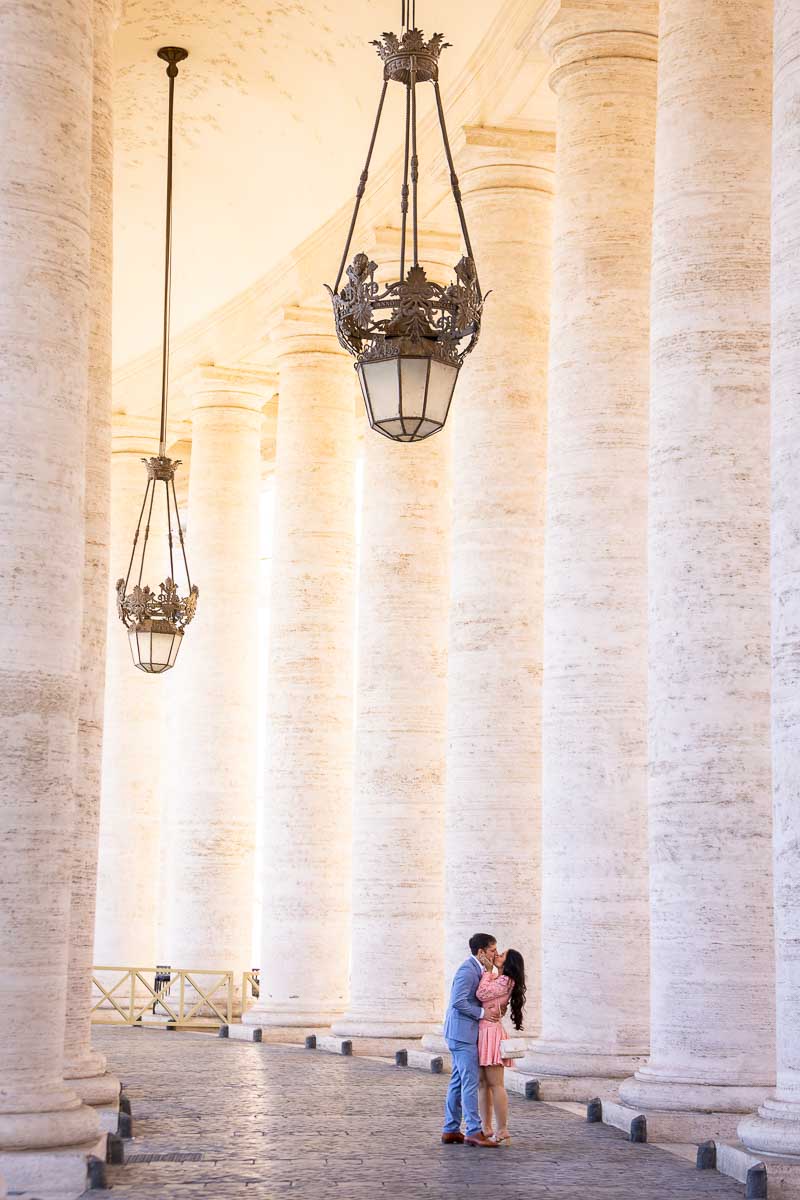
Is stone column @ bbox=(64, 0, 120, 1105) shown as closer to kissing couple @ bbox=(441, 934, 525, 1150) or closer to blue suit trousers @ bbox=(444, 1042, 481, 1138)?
blue suit trousers @ bbox=(444, 1042, 481, 1138)

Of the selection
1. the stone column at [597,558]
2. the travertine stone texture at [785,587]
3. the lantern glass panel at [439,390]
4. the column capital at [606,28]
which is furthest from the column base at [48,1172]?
the column capital at [606,28]

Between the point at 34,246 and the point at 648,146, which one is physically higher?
the point at 648,146

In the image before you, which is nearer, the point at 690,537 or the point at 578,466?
the point at 690,537

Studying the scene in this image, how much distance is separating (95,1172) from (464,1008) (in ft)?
34.8

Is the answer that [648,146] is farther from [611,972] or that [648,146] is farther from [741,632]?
[611,972]

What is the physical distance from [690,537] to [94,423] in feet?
41.6

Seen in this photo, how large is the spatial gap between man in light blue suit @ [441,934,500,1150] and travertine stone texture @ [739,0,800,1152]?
7.48 metres

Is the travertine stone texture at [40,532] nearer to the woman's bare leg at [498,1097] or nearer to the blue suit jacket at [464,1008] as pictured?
the blue suit jacket at [464,1008]

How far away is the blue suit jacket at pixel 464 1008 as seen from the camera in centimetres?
3612

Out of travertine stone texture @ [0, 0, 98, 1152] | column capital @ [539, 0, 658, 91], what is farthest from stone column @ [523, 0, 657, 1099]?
travertine stone texture @ [0, 0, 98, 1152]

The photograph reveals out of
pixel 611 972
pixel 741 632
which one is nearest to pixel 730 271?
pixel 741 632

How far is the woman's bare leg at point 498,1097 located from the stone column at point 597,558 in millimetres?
6346

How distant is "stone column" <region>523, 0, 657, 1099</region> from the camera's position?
43.2 metres

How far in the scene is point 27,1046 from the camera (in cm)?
2828
